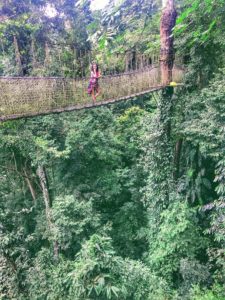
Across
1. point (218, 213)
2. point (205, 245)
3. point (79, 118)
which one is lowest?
point (205, 245)

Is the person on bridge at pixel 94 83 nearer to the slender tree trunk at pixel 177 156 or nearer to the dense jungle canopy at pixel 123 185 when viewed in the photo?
the dense jungle canopy at pixel 123 185

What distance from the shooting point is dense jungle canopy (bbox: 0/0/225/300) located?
4.44 meters

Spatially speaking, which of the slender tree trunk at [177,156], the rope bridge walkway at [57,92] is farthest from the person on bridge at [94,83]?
the slender tree trunk at [177,156]

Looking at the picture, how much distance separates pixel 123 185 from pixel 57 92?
4.05 meters

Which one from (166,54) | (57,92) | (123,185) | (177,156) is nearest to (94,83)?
(57,92)

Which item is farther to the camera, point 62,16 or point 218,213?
point 62,16

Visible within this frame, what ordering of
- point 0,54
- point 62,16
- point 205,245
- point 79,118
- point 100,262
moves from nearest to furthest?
point 100,262 < point 205,245 < point 79,118 < point 0,54 < point 62,16

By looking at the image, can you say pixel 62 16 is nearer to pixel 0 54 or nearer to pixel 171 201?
pixel 0 54

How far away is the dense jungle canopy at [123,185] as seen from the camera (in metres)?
4.44

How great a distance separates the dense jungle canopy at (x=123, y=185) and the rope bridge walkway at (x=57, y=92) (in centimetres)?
42

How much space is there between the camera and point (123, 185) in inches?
271

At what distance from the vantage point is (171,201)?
5289 millimetres

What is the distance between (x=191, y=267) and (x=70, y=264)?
2161 mm

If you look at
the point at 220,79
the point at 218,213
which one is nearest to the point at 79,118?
the point at 220,79
